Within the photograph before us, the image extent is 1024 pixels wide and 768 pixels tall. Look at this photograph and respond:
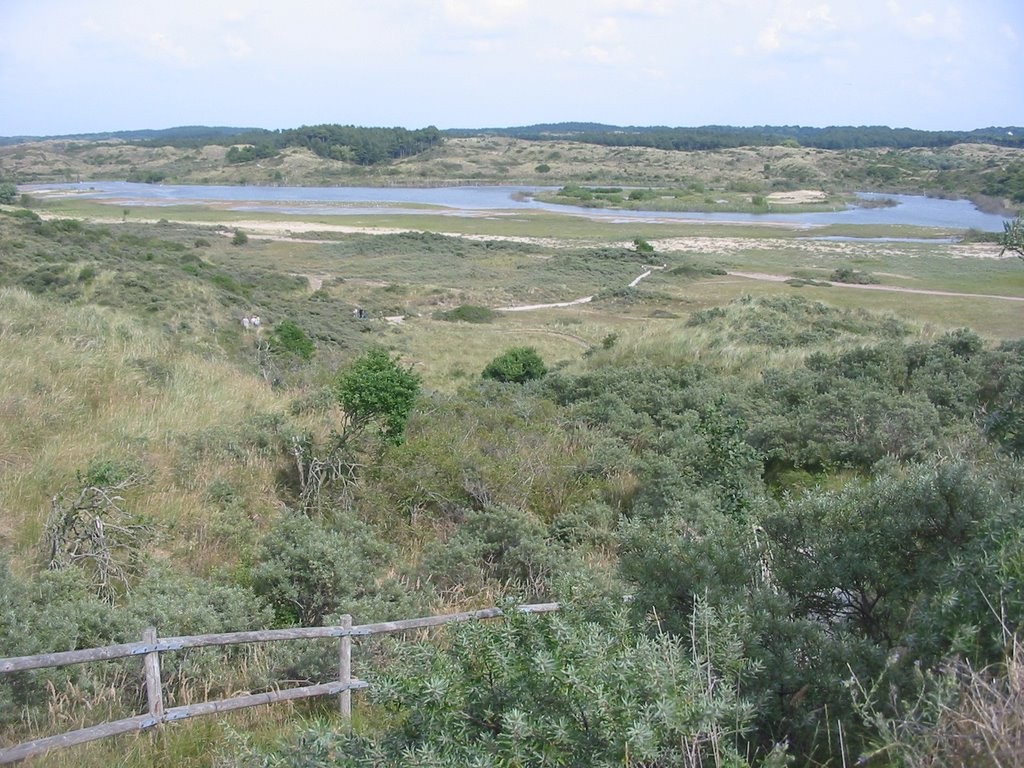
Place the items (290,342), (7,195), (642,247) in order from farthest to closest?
(7,195)
(642,247)
(290,342)

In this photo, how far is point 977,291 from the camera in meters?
43.3

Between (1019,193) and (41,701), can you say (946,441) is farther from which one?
(1019,193)

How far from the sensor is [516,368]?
21.8 metres

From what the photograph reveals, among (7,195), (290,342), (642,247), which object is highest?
(7,195)

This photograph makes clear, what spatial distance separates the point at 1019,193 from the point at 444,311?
76820 mm

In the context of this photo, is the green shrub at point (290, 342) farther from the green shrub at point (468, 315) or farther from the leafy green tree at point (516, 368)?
the green shrub at point (468, 315)

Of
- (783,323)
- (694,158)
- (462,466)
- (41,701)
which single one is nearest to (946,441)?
(462,466)

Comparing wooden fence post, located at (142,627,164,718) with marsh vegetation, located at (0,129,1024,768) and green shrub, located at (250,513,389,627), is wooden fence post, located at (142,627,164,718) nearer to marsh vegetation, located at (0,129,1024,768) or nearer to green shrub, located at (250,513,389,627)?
marsh vegetation, located at (0,129,1024,768)

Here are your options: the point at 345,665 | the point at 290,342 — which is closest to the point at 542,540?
the point at 345,665

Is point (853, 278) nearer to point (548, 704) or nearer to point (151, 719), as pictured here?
point (151, 719)

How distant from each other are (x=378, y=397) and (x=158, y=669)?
5610mm

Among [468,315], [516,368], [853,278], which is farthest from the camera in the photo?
[853,278]

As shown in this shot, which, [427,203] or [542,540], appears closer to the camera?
Result: [542,540]

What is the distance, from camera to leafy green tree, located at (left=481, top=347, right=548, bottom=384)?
21.6 meters
